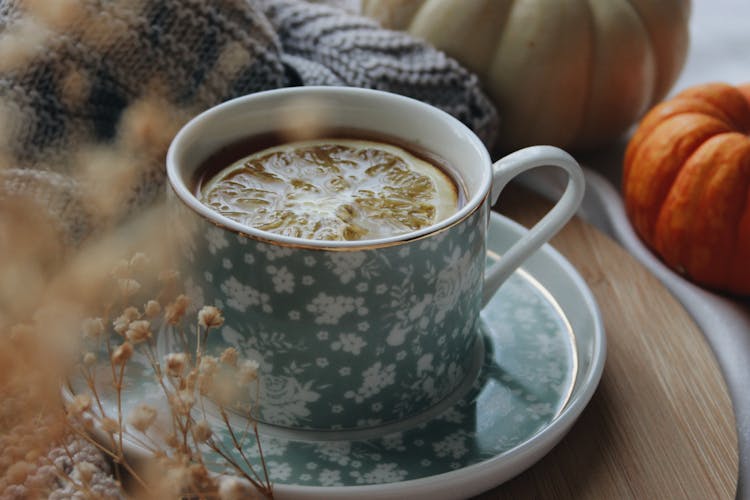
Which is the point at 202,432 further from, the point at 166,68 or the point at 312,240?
the point at 166,68

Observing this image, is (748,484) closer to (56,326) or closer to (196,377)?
(196,377)

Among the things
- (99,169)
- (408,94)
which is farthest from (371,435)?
(408,94)

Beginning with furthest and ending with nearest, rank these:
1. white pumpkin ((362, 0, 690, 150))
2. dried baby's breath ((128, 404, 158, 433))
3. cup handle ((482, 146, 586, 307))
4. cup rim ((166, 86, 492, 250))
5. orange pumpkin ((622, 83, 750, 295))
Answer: white pumpkin ((362, 0, 690, 150)), orange pumpkin ((622, 83, 750, 295)), cup handle ((482, 146, 586, 307)), cup rim ((166, 86, 492, 250)), dried baby's breath ((128, 404, 158, 433))

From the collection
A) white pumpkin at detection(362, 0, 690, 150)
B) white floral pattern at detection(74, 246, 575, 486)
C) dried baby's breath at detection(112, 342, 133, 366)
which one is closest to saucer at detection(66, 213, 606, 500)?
white floral pattern at detection(74, 246, 575, 486)

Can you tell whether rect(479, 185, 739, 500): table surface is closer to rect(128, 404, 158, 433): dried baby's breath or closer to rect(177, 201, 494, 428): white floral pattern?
rect(177, 201, 494, 428): white floral pattern

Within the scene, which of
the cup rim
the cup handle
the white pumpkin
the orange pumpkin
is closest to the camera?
the cup rim

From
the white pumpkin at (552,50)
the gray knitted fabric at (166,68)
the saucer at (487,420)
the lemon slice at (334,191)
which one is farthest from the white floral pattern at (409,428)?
the white pumpkin at (552,50)
